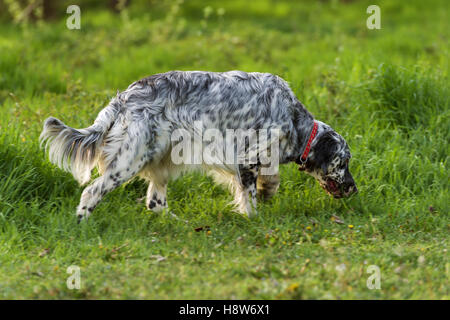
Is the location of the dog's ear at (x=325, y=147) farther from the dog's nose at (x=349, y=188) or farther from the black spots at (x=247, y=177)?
the black spots at (x=247, y=177)

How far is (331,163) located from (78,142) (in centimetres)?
220

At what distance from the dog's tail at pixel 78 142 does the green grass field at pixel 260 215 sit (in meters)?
0.48

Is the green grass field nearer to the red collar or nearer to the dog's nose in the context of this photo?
the dog's nose

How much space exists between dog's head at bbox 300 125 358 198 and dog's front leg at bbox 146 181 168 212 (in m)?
1.27

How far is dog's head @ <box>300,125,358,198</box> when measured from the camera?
5668 mm

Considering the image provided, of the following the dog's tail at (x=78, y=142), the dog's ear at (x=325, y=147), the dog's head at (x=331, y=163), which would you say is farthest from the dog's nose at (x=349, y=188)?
the dog's tail at (x=78, y=142)

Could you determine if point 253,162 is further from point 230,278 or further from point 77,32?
point 77,32

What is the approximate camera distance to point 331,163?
18.7ft

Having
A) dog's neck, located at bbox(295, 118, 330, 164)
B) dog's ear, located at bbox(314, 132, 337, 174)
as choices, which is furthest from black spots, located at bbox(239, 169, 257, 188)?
dog's ear, located at bbox(314, 132, 337, 174)

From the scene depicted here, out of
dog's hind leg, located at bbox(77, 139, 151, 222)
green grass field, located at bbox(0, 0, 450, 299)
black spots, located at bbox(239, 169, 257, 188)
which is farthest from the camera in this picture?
black spots, located at bbox(239, 169, 257, 188)

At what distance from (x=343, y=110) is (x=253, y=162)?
222 centimetres

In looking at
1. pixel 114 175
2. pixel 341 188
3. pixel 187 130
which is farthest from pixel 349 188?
pixel 114 175

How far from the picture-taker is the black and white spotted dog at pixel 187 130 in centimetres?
509

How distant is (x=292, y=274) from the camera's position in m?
4.44
